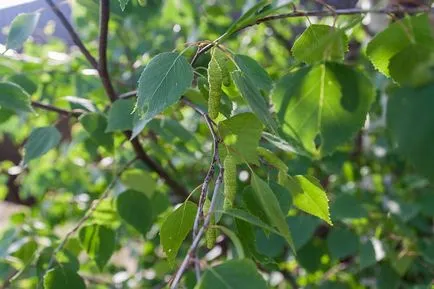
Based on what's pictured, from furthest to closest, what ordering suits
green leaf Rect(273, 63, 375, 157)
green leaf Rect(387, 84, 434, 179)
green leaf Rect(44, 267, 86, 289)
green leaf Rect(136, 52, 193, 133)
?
1. green leaf Rect(44, 267, 86, 289)
2. green leaf Rect(136, 52, 193, 133)
3. green leaf Rect(273, 63, 375, 157)
4. green leaf Rect(387, 84, 434, 179)

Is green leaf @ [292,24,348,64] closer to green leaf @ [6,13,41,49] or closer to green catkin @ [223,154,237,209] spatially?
green catkin @ [223,154,237,209]

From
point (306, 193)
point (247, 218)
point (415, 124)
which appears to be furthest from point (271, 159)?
point (415, 124)

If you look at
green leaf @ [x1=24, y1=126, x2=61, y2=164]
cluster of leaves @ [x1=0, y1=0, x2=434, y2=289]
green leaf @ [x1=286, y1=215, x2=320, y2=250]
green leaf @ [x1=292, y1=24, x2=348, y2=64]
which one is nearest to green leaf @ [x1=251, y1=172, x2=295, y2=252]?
cluster of leaves @ [x1=0, y1=0, x2=434, y2=289]

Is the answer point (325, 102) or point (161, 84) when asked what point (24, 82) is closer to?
point (161, 84)

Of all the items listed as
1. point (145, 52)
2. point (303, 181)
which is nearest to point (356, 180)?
point (145, 52)

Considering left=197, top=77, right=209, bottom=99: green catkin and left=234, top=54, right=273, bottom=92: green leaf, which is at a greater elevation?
left=197, top=77, right=209, bottom=99: green catkin

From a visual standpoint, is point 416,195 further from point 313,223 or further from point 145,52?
point 145,52
